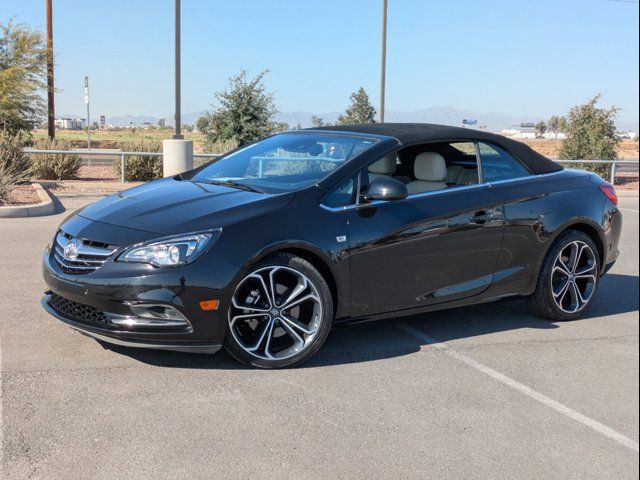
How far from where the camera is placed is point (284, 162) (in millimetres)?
5590

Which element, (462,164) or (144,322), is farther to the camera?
(462,164)

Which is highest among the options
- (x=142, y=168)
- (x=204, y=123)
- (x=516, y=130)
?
(x=516, y=130)

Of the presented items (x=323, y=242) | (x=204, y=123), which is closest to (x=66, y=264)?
(x=323, y=242)

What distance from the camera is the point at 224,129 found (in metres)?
23.0

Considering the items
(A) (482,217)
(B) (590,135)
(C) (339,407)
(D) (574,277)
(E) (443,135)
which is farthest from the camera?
(B) (590,135)

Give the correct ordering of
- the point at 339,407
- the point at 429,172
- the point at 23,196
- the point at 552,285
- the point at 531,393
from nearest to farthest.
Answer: the point at 339,407 < the point at 531,393 < the point at 429,172 < the point at 552,285 < the point at 23,196

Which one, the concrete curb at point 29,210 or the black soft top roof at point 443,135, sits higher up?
the black soft top roof at point 443,135

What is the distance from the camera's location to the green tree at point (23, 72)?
20.0 meters

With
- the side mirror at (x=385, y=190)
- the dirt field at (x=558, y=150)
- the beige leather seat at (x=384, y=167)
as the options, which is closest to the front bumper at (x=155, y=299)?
the side mirror at (x=385, y=190)

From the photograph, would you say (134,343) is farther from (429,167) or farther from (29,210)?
(29,210)

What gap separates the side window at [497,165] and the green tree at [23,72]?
57.0 feet

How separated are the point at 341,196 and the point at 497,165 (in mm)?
1566

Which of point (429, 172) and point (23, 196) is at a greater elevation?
point (429, 172)

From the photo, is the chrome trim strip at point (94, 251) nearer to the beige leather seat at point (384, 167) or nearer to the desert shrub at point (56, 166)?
the beige leather seat at point (384, 167)
